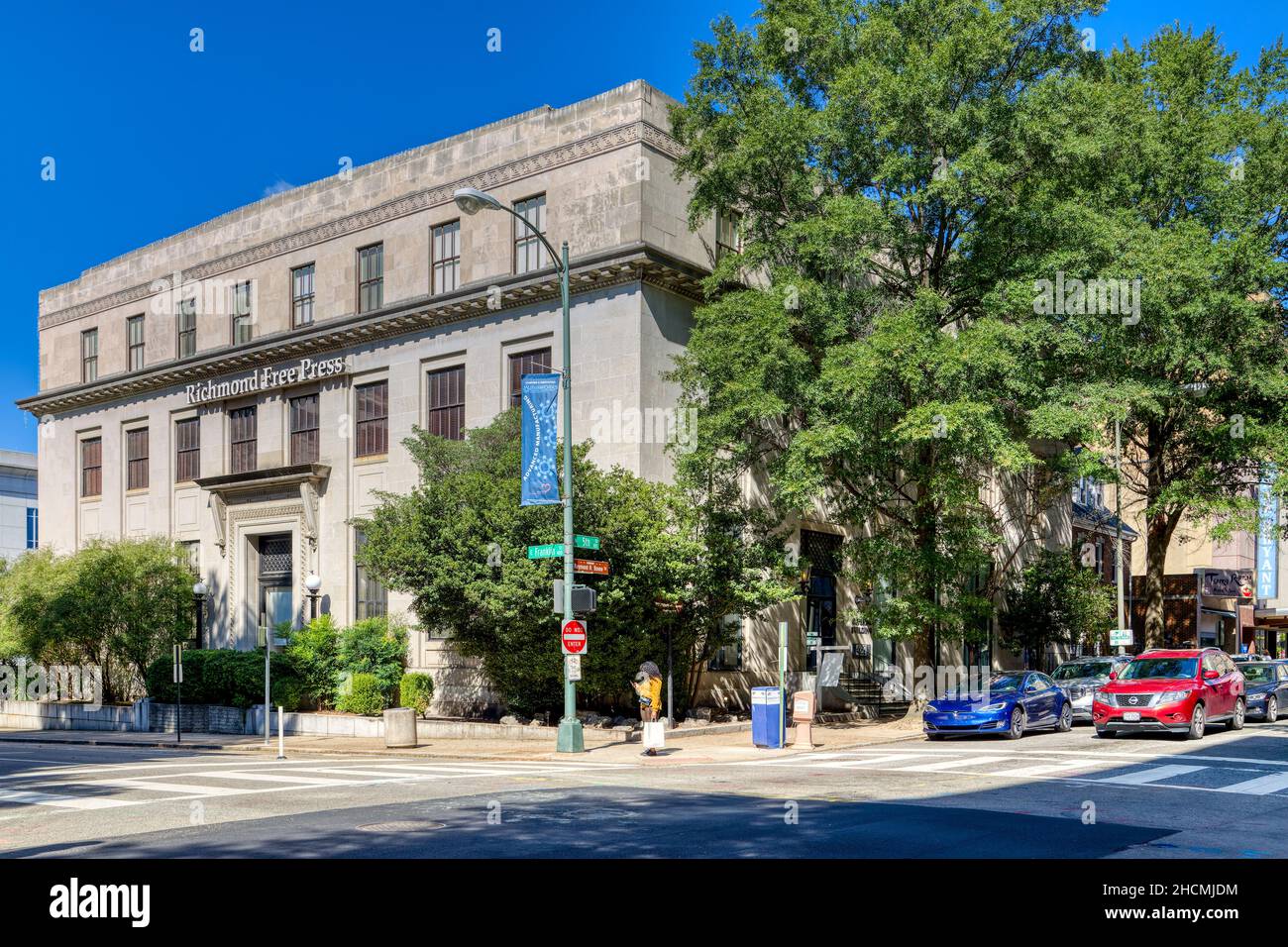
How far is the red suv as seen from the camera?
23.0m

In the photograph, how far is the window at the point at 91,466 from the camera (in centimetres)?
4553

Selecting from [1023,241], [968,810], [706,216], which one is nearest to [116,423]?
[706,216]

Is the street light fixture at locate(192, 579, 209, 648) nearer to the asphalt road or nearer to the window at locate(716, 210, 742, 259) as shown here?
the asphalt road

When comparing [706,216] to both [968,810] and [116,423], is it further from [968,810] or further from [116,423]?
[116,423]

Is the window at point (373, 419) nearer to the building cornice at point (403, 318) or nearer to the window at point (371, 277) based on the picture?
the building cornice at point (403, 318)

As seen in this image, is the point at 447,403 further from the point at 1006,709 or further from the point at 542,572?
the point at 1006,709

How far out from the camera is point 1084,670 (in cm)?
3069

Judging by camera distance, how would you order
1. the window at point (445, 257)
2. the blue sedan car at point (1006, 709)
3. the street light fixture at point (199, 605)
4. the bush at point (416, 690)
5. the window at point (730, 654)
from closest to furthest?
the blue sedan car at point (1006, 709) < the window at point (730, 654) < the bush at point (416, 690) < the window at point (445, 257) < the street light fixture at point (199, 605)

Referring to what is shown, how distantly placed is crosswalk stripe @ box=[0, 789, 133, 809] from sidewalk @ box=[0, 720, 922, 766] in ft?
28.9

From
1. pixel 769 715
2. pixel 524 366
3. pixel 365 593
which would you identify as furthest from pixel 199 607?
pixel 769 715

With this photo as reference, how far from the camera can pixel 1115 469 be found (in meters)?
33.6

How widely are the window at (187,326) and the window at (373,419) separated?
9.01 metres

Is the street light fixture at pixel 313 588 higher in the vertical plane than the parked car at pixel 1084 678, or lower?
higher

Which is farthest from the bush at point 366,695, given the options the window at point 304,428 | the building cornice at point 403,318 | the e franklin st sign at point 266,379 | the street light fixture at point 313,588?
the building cornice at point 403,318
